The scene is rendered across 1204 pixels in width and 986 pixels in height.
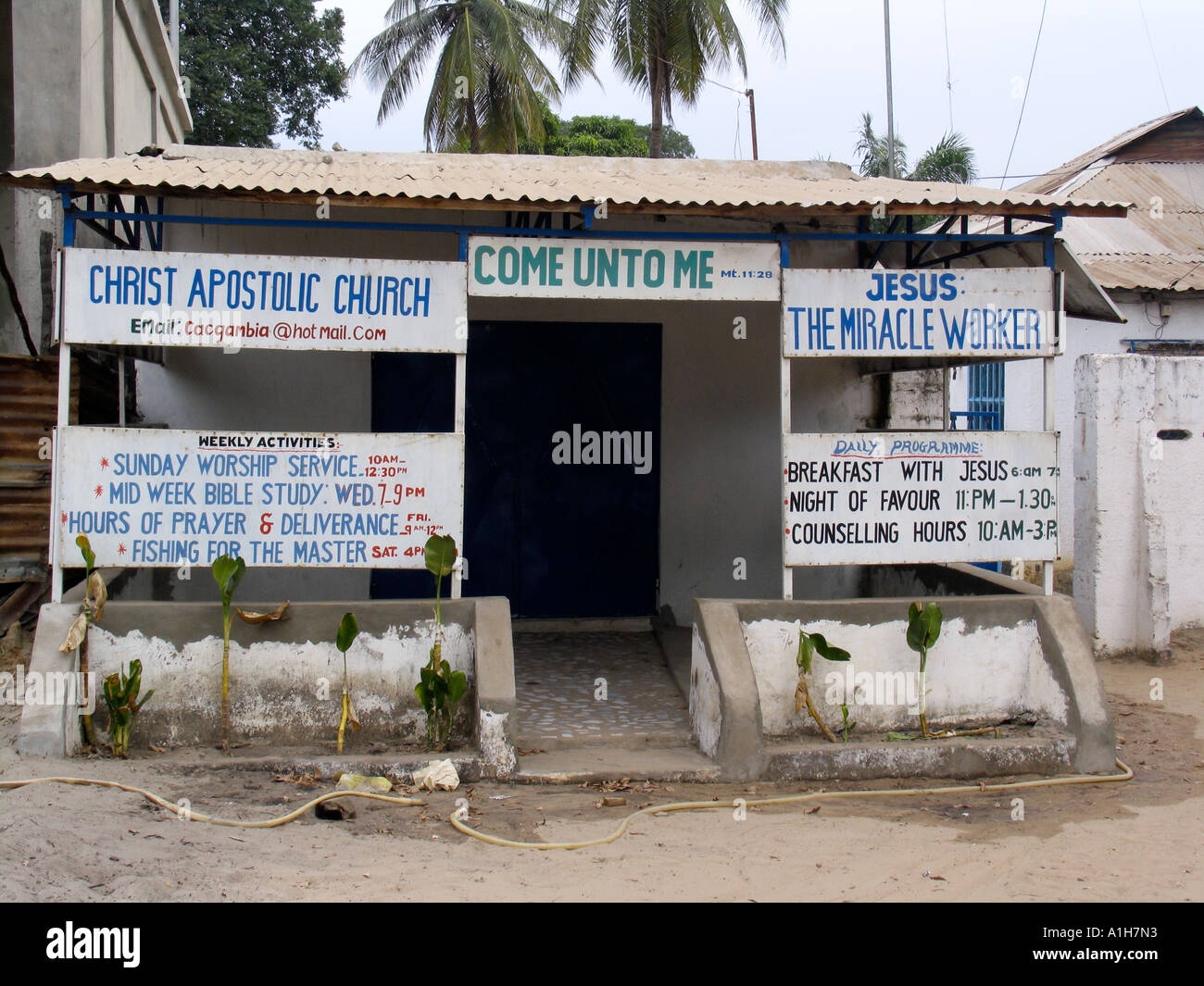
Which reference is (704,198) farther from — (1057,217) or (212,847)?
(212,847)

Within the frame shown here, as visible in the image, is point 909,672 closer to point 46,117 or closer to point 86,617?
point 86,617

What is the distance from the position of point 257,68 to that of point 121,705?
22.8m

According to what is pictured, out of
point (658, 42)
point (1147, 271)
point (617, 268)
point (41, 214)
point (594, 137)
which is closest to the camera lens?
point (617, 268)

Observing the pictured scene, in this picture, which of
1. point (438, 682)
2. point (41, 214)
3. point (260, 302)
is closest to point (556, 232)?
point (260, 302)

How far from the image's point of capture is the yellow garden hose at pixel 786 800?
5.09 meters

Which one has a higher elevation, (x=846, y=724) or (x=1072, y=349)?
(x=1072, y=349)

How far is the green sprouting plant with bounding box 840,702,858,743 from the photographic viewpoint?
6.35 meters

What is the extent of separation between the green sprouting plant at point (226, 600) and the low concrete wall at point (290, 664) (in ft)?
0.38

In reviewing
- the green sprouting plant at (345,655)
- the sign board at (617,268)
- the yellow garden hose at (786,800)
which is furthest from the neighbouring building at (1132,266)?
the green sprouting plant at (345,655)

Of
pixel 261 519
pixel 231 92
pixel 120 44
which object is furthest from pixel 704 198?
pixel 231 92

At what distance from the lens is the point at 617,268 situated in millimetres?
6562

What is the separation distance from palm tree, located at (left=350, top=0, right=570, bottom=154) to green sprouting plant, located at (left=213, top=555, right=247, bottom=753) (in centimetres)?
1784

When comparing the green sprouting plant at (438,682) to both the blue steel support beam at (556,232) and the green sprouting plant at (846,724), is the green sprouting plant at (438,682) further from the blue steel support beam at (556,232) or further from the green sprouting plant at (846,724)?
the green sprouting plant at (846,724)
